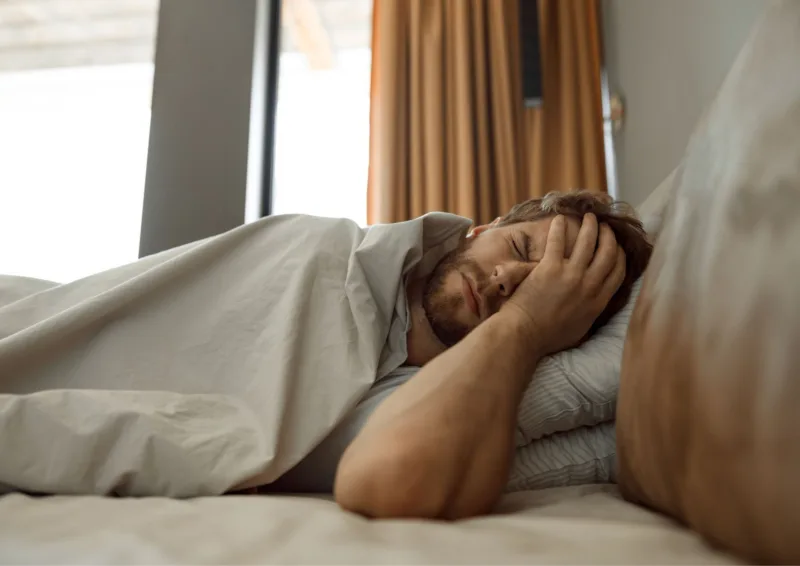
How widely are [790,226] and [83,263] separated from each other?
7.04 feet

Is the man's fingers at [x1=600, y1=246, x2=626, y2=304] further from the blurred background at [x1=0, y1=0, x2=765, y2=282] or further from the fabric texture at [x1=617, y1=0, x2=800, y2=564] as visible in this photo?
the blurred background at [x1=0, y1=0, x2=765, y2=282]

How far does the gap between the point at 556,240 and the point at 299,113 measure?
1495 millimetres

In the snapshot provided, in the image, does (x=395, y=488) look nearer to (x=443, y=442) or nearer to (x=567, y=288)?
(x=443, y=442)

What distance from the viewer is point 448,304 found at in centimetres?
94

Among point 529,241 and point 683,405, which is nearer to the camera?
point 683,405

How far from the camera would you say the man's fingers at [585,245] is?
863mm

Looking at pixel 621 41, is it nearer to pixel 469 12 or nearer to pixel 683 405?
pixel 469 12

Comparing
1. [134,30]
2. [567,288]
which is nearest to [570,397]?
[567,288]

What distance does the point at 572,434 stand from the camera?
75 centimetres

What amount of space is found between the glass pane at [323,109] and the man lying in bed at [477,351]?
41.7 inches

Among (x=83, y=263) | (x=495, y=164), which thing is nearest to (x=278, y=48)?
(x=495, y=164)

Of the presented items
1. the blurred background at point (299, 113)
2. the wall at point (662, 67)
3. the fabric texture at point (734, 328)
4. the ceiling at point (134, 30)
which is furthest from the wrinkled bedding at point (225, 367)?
the ceiling at point (134, 30)

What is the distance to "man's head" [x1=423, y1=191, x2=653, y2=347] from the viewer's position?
0.88m

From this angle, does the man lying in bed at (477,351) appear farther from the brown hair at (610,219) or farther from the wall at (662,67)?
the wall at (662,67)
